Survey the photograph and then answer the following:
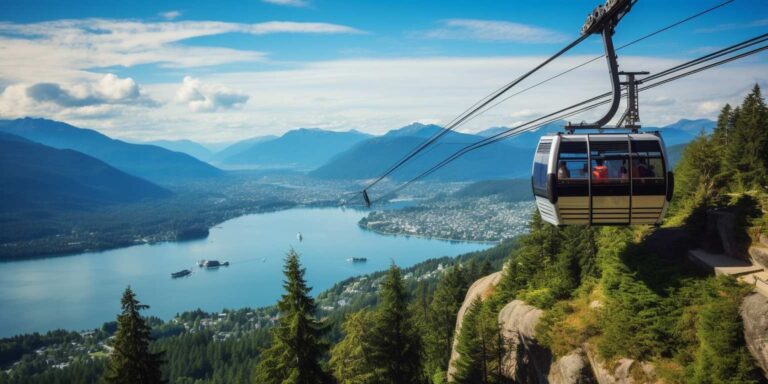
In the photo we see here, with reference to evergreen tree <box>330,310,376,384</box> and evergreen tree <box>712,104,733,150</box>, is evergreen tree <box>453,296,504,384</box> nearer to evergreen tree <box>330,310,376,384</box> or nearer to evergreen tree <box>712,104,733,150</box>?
evergreen tree <box>330,310,376,384</box>

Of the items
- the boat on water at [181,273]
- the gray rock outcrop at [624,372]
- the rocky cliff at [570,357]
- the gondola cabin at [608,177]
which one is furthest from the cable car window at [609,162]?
the boat on water at [181,273]

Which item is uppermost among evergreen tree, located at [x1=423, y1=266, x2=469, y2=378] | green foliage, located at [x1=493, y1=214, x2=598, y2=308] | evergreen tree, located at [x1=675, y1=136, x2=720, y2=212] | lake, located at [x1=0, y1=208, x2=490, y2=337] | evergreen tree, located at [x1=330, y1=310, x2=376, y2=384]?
evergreen tree, located at [x1=675, y1=136, x2=720, y2=212]

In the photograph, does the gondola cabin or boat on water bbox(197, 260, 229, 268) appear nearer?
the gondola cabin

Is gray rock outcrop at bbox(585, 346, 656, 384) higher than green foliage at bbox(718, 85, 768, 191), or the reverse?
green foliage at bbox(718, 85, 768, 191)

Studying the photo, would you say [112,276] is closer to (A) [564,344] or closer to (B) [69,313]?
(B) [69,313]

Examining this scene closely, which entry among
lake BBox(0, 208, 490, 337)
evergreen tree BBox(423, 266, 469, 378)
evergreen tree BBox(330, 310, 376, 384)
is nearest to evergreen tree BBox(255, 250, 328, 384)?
evergreen tree BBox(330, 310, 376, 384)
